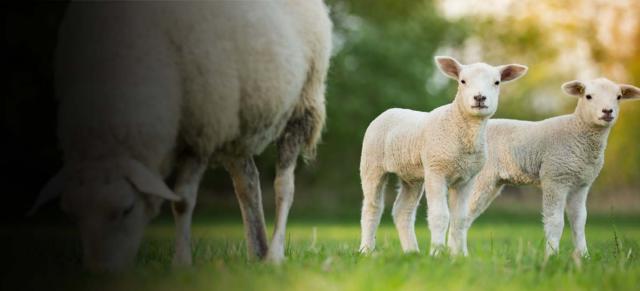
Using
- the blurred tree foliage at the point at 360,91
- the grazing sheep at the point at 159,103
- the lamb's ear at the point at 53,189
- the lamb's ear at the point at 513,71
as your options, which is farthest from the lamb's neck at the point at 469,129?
the blurred tree foliage at the point at 360,91

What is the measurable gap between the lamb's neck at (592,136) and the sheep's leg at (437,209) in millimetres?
1628

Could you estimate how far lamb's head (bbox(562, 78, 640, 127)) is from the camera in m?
7.20

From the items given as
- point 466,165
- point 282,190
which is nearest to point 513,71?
point 466,165

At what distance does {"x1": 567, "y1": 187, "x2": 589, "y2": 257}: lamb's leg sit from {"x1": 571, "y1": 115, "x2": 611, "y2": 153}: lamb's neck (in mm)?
419

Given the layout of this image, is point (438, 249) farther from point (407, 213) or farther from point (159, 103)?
point (159, 103)

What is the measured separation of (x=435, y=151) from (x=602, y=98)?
1.77 metres

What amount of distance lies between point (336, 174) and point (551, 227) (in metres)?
19.9

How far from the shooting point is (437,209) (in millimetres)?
6652

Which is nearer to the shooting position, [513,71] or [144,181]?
[144,181]

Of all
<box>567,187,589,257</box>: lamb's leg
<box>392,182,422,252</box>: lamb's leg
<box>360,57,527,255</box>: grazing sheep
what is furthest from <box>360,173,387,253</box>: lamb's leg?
<box>567,187,589,257</box>: lamb's leg

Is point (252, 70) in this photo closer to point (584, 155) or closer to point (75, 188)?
point (75, 188)

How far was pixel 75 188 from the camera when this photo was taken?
491 centimetres

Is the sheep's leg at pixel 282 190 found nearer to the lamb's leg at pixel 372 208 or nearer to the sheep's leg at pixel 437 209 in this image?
the lamb's leg at pixel 372 208

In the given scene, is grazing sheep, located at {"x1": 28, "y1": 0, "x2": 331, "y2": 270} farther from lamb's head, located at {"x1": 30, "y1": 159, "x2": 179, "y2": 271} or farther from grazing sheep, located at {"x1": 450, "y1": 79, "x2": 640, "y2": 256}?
grazing sheep, located at {"x1": 450, "y1": 79, "x2": 640, "y2": 256}
